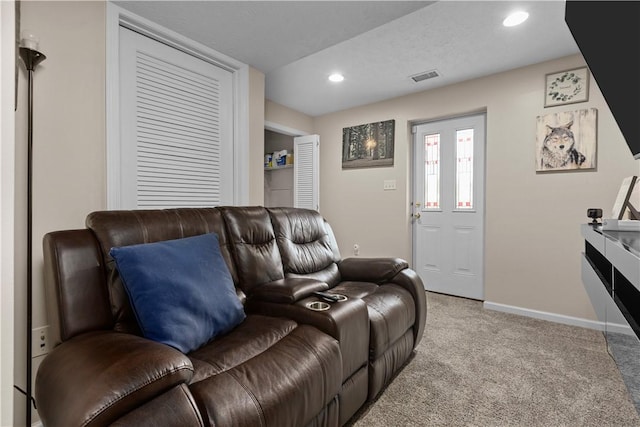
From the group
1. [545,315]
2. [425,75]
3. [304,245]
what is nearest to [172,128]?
[304,245]

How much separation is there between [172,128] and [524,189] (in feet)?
10.7

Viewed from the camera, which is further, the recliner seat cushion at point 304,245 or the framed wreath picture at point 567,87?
the framed wreath picture at point 567,87

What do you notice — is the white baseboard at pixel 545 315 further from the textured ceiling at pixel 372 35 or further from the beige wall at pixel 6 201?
the beige wall at pixel 6 201

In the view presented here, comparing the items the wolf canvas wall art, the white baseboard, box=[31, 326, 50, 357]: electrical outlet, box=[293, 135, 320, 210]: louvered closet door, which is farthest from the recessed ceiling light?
box=[31, 326, 50, 357]: electrical outlet

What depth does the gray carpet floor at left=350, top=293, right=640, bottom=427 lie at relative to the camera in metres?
1.52

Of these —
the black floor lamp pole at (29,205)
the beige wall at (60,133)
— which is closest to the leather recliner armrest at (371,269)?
the beige wall at (60,133)

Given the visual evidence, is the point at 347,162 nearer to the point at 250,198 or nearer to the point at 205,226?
the point at 250,198

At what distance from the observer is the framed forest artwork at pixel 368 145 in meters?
4.06

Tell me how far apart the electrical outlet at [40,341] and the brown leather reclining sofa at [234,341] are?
0.46m

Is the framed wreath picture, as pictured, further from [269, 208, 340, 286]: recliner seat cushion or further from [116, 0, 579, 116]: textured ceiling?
[269, 208, 340, 286]: recliner seat cushion

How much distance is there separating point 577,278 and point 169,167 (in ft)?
11.9

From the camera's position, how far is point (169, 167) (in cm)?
233

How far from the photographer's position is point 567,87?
2.79 metres

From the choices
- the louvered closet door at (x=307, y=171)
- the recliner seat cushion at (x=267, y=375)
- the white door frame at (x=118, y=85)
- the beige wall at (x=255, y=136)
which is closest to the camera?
the recliner seat cushion at (x=267, y=375)
